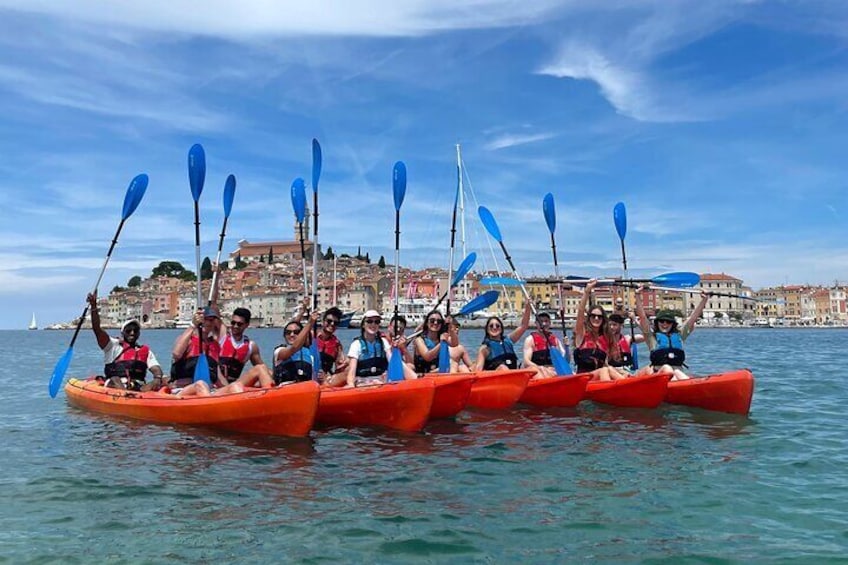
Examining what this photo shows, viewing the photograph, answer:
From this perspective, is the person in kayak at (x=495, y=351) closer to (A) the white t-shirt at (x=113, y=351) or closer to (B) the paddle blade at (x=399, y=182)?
(B) the paddle blade at (x=399, y=182)

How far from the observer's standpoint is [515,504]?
6059mm

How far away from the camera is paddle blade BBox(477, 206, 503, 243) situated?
15.4 m

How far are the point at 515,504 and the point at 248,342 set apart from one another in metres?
5.33

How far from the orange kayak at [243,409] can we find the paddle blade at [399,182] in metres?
6.05

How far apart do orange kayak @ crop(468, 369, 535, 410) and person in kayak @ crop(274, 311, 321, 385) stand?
262 centimetres

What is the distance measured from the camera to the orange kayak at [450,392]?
9.52 meters

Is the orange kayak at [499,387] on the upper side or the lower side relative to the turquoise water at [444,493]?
upper

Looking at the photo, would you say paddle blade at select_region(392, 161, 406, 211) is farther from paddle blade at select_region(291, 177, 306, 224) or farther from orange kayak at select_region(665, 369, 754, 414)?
orange kayak at select_region(665, 369, 754, 414)

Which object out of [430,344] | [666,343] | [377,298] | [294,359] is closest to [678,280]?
[666,343]

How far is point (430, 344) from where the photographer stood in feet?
38.5

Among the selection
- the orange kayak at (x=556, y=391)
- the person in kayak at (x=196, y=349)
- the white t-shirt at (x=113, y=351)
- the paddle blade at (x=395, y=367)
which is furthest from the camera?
the white t-shirt at (x=113, y=351)

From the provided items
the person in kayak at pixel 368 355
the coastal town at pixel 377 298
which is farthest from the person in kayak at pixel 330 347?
the coastal town at pixel 377 298

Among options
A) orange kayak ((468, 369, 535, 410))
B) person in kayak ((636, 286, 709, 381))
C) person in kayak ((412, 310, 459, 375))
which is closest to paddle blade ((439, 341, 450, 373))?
person in kayak ((412, 310, 459, 375))

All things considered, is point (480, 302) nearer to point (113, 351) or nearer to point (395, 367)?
point (395, 367)
